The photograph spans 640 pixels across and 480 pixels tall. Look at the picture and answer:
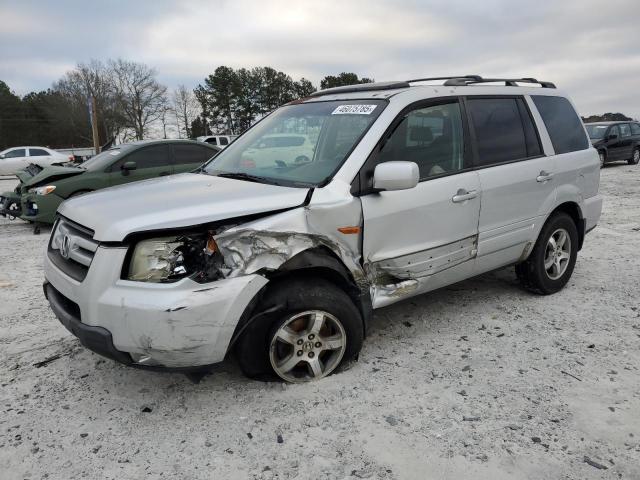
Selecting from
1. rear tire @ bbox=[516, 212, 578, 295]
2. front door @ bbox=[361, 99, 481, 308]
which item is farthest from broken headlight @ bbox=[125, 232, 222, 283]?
rear tire @ bbox=[516, 212, 578, 295]

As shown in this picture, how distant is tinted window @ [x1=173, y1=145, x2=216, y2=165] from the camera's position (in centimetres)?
912

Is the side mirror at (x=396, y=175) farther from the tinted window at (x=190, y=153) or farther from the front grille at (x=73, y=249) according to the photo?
the tinted window at (x=190, y=153)

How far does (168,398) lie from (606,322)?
3399 millimetres

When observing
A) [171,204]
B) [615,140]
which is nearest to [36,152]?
[171,204]

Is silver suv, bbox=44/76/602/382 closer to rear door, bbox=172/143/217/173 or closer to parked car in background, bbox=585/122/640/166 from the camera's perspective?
rear door, bbox=172/143/217/173

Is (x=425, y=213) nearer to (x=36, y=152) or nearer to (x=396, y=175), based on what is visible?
(x=396, y=175)

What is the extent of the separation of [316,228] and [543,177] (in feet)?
7.81

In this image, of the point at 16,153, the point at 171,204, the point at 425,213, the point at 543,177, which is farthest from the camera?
the point at 16,153

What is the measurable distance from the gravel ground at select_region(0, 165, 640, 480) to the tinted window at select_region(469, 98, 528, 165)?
135cm

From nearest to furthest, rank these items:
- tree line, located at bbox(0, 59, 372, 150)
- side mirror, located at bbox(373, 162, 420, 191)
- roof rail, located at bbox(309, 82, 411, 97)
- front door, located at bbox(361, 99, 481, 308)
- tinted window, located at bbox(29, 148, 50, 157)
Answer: side mirror, located at bbox(373, 162, 420, 191) → front door, located at bbox(361, 99, 481, 308) → roof rail, located at bbox(309, 82, 411, 97) → tinted window, located at bbox(29, 148, 50, 157) → tree line, located at bbox(0, 59, 372, 150)

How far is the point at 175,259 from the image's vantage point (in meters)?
2.56

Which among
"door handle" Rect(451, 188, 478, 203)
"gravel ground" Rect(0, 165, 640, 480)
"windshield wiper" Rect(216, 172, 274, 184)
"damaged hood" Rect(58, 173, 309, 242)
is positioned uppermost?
"windshield wiper" Rect(216, 172, 274, 184)

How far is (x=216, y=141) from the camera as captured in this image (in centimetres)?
2775

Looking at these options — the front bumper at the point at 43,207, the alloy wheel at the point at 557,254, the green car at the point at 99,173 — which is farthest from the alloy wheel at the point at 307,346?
the front bumper at the point at 43,207
